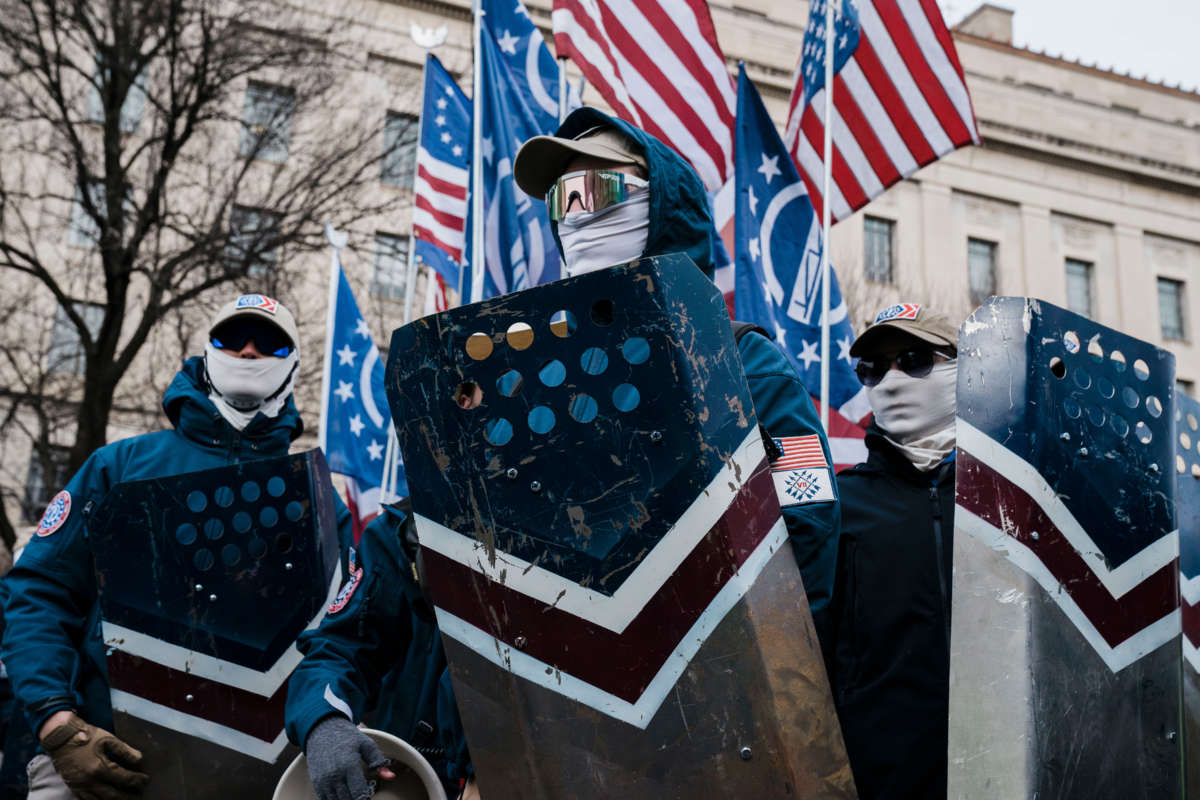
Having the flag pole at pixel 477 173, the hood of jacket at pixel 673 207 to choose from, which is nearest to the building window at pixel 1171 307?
the flag pole at pixel 477 173

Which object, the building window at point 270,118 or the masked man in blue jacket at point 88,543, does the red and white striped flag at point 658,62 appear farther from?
the building window at point 270,118

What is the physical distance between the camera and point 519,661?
5.72ft

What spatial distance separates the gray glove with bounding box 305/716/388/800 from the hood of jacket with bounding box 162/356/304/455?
178 centimetres

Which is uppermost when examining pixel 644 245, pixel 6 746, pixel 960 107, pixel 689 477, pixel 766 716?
pixel 960 107

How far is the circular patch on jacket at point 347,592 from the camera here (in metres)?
2.45

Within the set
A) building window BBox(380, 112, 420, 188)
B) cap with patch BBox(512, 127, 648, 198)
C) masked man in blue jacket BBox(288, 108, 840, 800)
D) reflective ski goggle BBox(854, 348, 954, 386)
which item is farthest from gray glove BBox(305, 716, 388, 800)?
building window BBox(380, 112, 420, 188)

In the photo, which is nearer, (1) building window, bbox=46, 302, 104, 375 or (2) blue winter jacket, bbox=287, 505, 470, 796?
(2) blue winter jacket, bbox=287, 505, 470, 796

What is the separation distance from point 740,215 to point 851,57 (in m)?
1.41

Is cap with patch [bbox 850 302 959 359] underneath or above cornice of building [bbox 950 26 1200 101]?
underneath

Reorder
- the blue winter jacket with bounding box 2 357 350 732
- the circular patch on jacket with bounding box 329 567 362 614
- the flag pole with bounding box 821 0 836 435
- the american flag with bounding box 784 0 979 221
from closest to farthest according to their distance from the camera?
the circular patch on jacket with bounding box 329 567 362 614 → the blue winter jacket with bounding box 2 357 350 732 → the flag pole with bounding box 821 0 836 435 → the american flag with bounding box 784 0 979 221

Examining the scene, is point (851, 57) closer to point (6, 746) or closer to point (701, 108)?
point (701, 108)

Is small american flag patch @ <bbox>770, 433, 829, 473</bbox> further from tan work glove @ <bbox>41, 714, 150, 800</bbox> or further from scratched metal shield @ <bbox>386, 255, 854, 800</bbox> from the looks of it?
tan work glove @ <bbox>41, 714, 150, 800</bbox>

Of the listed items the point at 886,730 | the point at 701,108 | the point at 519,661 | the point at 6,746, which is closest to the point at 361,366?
the point at 701,108

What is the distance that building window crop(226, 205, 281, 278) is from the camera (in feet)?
43.8
